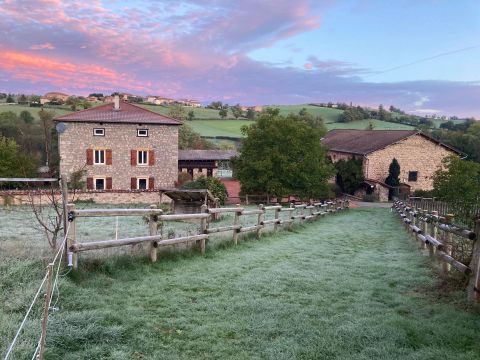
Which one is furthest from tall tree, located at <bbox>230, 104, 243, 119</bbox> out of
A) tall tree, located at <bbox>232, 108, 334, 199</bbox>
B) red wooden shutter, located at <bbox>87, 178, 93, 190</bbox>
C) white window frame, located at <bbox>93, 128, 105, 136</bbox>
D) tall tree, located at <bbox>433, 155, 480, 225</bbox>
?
tall tree, located at <bbox>433, 155, 480, 225</bbox>

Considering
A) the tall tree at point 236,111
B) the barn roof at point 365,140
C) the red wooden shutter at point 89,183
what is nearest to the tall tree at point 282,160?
the barn roof at point 365,140

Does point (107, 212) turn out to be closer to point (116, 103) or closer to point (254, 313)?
point (254, 313)

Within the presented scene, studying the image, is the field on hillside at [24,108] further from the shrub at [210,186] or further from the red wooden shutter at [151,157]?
the shrub at [210,186]

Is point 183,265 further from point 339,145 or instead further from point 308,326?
point 339,145

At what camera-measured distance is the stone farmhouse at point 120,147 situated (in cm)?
4034

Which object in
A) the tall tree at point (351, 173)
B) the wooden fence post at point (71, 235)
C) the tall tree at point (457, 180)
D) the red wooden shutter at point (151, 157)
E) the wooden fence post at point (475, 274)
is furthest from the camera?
the tall tree at point (351, 173)

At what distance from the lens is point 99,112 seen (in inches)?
A: 1673

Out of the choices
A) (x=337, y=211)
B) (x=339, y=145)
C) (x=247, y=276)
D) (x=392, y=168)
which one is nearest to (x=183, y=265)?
(x=247, y=276)

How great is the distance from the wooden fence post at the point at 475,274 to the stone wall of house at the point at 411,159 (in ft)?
141

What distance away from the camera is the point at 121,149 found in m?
41.8

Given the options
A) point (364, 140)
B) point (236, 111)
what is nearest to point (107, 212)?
point (364, 140)

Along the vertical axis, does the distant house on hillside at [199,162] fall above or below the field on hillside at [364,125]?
below

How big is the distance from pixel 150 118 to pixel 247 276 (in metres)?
37.4

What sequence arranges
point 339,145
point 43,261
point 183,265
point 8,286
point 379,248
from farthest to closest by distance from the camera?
point 339,145 < point 379,248 < point 183,265 < point 43,261 < point 8,286
